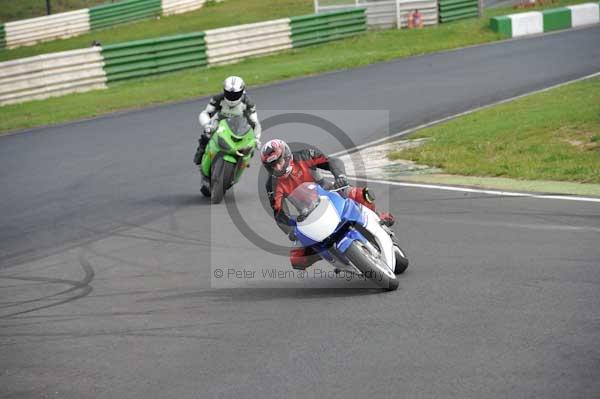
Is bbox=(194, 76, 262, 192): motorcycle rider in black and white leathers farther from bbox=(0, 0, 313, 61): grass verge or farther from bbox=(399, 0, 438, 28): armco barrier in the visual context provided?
bbox=(0, 0, 313, 61): grass verge

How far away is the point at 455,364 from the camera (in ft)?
20.7

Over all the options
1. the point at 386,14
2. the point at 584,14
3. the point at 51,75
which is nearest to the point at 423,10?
the point at 386,14

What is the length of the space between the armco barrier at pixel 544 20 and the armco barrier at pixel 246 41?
751 centimetres

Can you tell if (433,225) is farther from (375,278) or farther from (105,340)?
(105,340)

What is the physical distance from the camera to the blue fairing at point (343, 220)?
816cm

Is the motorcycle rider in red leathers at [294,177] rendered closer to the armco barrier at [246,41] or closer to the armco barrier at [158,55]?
the armco barrier at [158,55]

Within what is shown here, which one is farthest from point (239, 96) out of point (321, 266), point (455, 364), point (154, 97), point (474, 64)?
point (474, 64)

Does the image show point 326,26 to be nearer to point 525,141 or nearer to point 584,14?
point 584,14

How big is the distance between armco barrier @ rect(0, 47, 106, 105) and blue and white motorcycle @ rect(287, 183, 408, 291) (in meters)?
19.4

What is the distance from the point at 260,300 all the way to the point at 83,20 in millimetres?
35933

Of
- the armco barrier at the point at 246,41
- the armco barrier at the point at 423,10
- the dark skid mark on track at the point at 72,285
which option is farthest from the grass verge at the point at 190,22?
the dark skid mark on track at the point at 72,285

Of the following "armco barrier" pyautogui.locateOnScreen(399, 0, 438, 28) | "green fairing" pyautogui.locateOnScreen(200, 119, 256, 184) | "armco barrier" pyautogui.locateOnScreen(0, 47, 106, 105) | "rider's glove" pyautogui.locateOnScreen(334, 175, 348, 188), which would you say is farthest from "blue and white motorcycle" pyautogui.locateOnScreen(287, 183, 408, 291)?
"armco barrier" pyautogui.locateOnScreen(399, 0, 438, 28)

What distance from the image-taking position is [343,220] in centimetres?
823

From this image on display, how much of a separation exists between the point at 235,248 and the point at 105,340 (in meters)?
3.33
